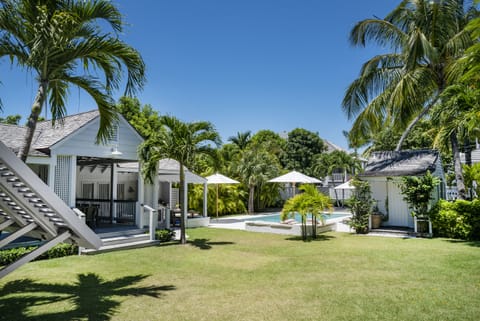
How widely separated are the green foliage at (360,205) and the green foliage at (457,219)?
8.77 feet

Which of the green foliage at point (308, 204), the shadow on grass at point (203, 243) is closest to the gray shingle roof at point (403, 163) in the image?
the green foliage at point (308, 204)

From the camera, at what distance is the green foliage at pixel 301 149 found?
4422cm

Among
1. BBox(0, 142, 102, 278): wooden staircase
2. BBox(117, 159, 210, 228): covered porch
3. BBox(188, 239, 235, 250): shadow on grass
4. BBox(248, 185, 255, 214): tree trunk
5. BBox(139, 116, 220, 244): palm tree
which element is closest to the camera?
BBox(0, 142, 102, 278): wooden staircase

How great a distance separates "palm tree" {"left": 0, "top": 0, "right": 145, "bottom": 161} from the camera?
6.25m

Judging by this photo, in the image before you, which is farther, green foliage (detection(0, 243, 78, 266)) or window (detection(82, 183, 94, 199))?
window (detection(82, 183, 94, 199))

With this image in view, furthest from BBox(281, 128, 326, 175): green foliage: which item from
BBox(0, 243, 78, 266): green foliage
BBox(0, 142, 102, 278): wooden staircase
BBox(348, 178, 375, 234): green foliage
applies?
BBox(0, 142, 102, 278): wooden staircase

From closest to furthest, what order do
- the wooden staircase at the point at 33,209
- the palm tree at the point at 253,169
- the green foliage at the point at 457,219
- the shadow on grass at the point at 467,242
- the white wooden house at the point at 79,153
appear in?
1. the wooden staircase at the point at 33,209
2. the white wooden house at the point at 79,153
3. the shadow on grass at the point at 467,242
4. the green foliage at the point at 457,219
5. the palm tree at the point at 253,169

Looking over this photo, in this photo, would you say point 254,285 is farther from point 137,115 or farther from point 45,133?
point 137,115

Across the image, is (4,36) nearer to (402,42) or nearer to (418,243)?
(418,243)

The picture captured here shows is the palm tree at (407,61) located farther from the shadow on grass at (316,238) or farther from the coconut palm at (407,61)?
the shadow on grass at (316,238)

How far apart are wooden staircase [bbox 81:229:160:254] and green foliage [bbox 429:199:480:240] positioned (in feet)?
38.1

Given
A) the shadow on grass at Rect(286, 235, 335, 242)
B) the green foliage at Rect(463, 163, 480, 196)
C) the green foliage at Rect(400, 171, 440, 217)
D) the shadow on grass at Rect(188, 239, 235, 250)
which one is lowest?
the shadow on grass at Rect(286, 235, 335, 242)

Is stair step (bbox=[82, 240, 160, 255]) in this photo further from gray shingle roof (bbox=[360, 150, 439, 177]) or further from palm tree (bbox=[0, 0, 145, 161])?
gray shingle roof (bbox=[360, 150, 439, 177])

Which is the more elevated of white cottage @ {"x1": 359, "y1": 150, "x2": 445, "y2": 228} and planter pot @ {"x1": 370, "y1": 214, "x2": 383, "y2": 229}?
white cottage @ {"x1": 359, "y1": 150, "x2": 445, "y2": 228}
